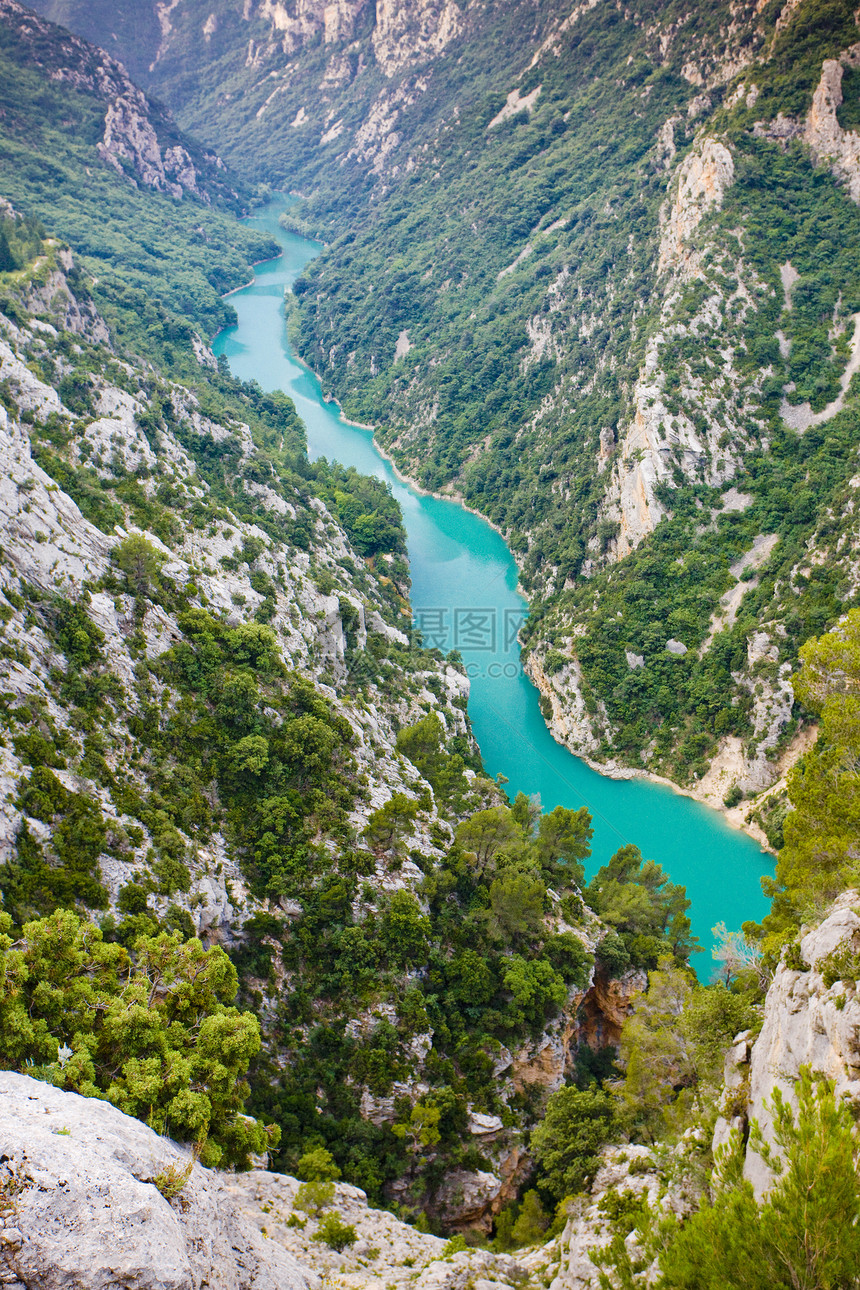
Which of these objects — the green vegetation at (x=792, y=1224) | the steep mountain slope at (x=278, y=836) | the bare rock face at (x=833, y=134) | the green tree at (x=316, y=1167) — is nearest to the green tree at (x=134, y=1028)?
the steep mountain slope at (x=278, y=836)

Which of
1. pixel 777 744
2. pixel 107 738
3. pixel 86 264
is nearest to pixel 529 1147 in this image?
pixel 107 738

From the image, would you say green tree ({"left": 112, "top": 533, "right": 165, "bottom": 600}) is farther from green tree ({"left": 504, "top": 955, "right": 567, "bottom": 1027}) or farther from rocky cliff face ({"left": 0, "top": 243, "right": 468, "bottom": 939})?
green tree ({"left": 504, "top": 955, "right": 567, "bottom": 1027})

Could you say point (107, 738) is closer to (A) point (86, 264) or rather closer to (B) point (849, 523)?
(B) point (849, 523)

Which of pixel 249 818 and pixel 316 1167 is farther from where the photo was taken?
pixel 249 818

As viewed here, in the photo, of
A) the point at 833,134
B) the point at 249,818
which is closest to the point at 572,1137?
the point at 249,818

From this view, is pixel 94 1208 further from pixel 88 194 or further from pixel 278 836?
pixel 88 194

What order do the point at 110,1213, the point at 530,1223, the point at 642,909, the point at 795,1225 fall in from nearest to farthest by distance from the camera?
1. the point at 795,1225
2. the point at 110,1213
3. the point at 530,1223
4. the point at 642,909
